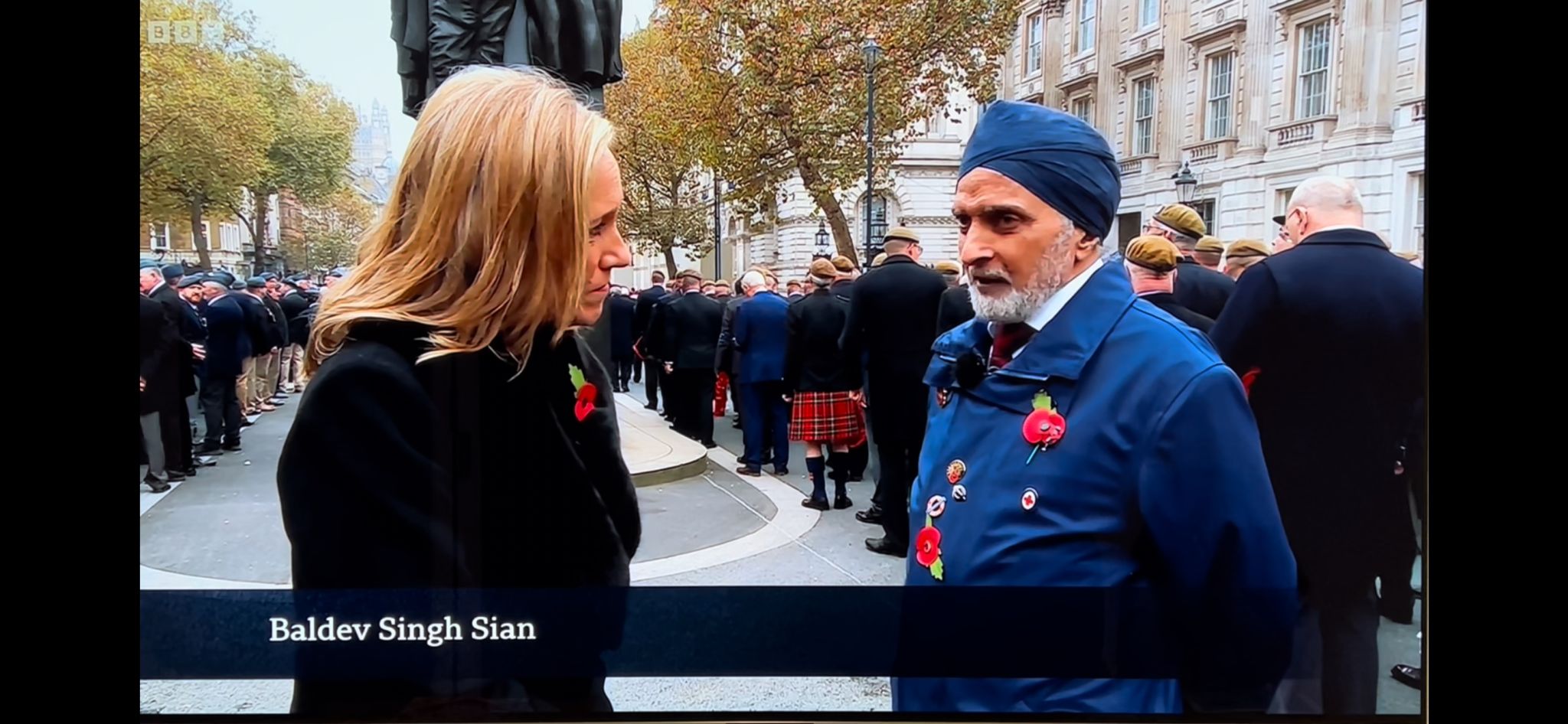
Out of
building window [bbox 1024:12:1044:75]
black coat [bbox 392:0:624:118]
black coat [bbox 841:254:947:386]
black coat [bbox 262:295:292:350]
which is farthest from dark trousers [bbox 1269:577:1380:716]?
black coat [bbox 262:295:292:350]

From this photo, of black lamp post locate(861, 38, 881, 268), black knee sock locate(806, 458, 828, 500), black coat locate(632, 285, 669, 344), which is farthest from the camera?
black coat locate(632, 285, 669, 344)

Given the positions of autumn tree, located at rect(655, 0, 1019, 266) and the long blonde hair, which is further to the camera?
autumn tree, located at rect(655, 0, 1019, 266)

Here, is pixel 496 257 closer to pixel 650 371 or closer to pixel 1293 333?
pixel 650 371

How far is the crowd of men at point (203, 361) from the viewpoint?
185 cm

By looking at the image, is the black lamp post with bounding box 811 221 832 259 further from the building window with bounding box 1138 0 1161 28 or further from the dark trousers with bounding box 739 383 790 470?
the building window with bounding box 1138 0 1161 28

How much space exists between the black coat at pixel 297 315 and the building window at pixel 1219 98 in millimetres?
1800

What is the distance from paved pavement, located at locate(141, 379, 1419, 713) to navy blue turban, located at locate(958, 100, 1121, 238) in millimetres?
724

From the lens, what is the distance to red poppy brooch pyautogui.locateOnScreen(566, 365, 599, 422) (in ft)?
6.34

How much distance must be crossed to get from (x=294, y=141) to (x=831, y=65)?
112 centimetres

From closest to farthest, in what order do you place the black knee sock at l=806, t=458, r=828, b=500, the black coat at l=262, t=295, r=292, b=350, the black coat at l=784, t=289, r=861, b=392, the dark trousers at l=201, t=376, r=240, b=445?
the black coat at l=262, t=295, r=292, b=350, the dark trousers at l=201, t=376, r=240, b=445, the black knee sock at l=806, t=458, r=828, b=500, the black coat at l=784, t=289, r=861, b=392

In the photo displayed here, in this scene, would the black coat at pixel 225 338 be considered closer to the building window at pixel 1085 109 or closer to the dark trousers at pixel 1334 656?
the building window at pixel 1085 109

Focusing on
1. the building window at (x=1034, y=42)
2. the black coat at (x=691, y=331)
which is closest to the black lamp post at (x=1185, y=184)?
the building window at (x=1034, y=42)
